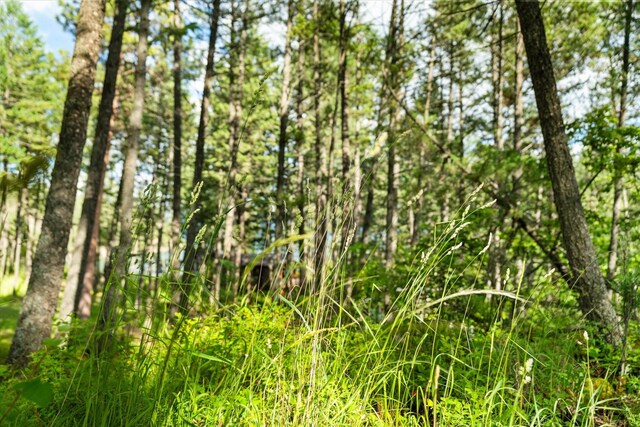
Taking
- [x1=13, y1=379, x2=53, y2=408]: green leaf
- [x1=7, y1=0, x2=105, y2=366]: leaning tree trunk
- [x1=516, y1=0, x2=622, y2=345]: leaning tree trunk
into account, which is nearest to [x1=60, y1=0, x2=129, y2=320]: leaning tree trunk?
[x1=7, y1=0, x2=105, y2=366]: leaning tree trunk

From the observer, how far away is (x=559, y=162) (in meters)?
3.55

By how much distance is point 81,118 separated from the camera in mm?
4703

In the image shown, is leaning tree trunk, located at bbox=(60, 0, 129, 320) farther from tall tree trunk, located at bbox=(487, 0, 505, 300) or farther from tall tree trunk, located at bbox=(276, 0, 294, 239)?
tall tree trunk, located at bbox=(487, 0, 505, 300)

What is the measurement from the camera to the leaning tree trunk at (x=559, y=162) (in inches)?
132

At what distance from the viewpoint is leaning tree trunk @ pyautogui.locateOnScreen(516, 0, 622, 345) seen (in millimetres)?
3361

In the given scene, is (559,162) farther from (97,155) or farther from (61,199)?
(97,155)

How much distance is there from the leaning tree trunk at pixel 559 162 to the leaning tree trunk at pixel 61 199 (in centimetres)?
484

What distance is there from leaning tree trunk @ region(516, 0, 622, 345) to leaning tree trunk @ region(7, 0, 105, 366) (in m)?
4.84

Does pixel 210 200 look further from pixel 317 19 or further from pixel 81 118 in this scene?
pixel 81 118

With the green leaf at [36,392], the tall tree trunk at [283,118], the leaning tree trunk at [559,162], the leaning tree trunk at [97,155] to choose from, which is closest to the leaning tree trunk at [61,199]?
the leaning tree trunk at [97,155]

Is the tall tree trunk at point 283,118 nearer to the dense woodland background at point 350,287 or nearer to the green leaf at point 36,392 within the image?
the dense woodland background at point 350,287

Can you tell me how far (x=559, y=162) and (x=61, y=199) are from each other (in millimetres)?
5361

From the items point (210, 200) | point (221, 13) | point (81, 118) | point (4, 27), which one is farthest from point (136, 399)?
point (4, 27)

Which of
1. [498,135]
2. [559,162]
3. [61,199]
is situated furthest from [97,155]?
[498,135]
